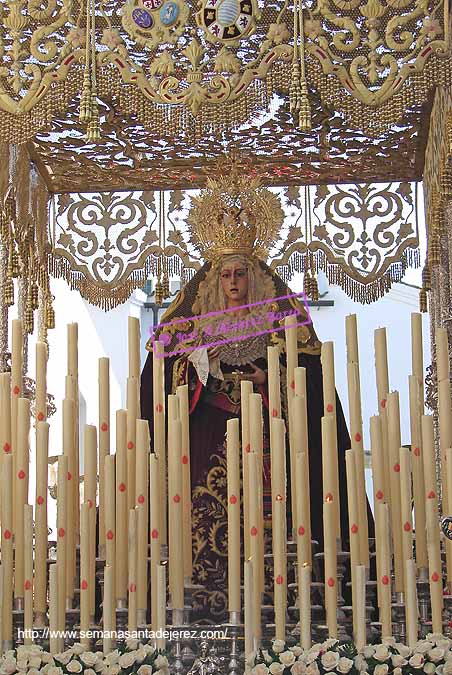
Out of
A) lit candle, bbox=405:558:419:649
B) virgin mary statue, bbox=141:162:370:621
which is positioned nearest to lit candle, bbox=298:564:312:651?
lit candle, bbox=405:558:419:649

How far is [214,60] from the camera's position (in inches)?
163

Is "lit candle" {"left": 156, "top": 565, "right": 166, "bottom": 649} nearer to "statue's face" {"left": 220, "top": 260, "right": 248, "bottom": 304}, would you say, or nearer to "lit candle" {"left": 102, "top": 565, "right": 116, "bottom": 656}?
"lit candle" {"left": 102, "top": 565, "right": 116, "bottom": 656}

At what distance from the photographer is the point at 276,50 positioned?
4098mm

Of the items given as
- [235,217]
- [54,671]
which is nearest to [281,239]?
[235,217]

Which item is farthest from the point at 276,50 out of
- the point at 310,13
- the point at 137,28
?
the point at 137,28

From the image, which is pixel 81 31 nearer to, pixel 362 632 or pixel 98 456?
pixel 98 456

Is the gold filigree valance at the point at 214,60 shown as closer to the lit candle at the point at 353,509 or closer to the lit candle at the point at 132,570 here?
the lit candle at the point at 353,509

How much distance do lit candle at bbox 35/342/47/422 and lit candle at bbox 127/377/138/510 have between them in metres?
0.26

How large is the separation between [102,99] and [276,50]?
3.65 feet

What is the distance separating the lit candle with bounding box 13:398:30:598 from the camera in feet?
12.4

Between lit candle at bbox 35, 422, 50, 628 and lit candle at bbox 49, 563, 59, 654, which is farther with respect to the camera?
lit candle at bbox 35, 422, 50, 628

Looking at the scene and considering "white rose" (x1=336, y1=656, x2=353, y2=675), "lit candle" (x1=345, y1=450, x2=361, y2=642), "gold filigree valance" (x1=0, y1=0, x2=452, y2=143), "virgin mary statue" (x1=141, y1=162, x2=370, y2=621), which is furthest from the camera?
"virgin mary statue" (x1=141, y1=162, x2=370, y2=621)

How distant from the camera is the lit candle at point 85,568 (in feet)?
12.1

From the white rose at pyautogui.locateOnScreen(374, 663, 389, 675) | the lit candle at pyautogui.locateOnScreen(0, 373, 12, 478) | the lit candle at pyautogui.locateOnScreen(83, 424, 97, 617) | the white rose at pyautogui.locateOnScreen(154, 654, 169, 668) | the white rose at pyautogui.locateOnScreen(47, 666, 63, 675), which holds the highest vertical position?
the lit candle at pyautogui.locateOnScreen(0, 373, 12, 478)
